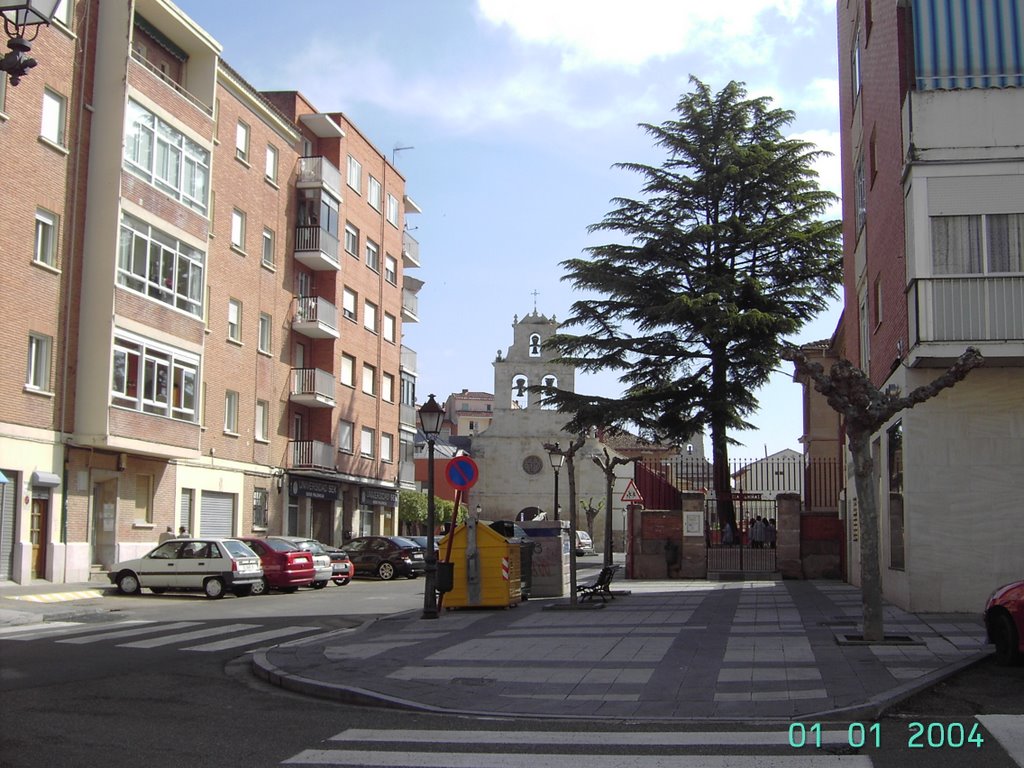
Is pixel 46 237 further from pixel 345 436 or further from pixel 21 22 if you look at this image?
pixel 345 436

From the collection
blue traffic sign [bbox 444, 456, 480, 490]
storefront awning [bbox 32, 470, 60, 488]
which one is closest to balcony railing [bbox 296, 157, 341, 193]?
storefront awning [bbox 32, 470, 60, 488]

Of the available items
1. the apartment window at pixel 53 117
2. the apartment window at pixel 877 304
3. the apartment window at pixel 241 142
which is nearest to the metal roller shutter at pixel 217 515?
the apartment window at pixel 241 142

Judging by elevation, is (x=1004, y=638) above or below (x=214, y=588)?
above

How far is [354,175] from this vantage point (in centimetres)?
4862

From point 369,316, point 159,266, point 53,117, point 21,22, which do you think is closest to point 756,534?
point 159,266

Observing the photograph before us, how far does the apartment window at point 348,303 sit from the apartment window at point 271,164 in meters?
6.55

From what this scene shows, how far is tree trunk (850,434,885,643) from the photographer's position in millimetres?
12852

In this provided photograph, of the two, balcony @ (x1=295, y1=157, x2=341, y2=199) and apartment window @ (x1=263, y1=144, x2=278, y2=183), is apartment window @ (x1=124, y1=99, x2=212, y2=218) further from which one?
balcony @ (x1=295, y1=157, x2=341, y2=199)

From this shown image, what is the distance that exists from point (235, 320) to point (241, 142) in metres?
6.28

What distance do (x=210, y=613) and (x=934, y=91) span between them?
602 inches

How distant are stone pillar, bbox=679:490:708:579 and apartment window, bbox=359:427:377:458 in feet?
69.8

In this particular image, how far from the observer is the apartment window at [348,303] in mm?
46438

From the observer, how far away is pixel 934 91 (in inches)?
680

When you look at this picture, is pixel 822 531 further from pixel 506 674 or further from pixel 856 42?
pixel 506 674
